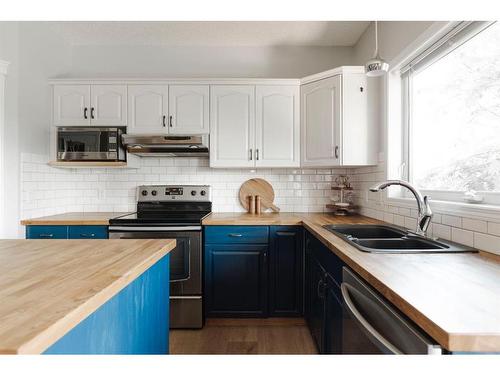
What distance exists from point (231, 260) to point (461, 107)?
187 cm

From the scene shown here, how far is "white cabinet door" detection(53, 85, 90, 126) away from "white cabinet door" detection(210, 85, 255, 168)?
3.82ft

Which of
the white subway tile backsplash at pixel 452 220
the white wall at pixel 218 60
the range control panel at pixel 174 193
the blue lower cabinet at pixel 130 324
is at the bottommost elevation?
the blue lower cabinet at pixel 130 324

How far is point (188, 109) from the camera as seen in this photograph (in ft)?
9.23

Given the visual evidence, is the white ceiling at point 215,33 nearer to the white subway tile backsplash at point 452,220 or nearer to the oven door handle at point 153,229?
the oven door handle at point 153,229

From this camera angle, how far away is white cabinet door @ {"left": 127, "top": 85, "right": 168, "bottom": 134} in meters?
2.81

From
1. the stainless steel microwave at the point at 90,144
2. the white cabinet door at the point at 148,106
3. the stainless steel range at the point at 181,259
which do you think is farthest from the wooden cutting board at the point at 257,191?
the stainless steel microwave at the point at 90,144

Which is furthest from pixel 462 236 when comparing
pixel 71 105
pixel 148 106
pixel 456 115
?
pixel 71 105

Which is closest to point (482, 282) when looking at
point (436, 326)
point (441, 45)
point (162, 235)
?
point (436, 326)

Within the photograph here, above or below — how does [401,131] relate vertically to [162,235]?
above

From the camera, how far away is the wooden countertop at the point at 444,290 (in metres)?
0.61

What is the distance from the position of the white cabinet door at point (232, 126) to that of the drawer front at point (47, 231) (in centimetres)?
134

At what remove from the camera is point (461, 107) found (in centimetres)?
171

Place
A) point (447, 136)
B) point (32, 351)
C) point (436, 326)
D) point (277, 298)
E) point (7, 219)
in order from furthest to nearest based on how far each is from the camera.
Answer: point (277, 298) < point (7, 219) < point (447, 136) < point (436, 326) < point (32, 351)

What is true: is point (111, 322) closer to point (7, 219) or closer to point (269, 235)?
point (269, 235)
